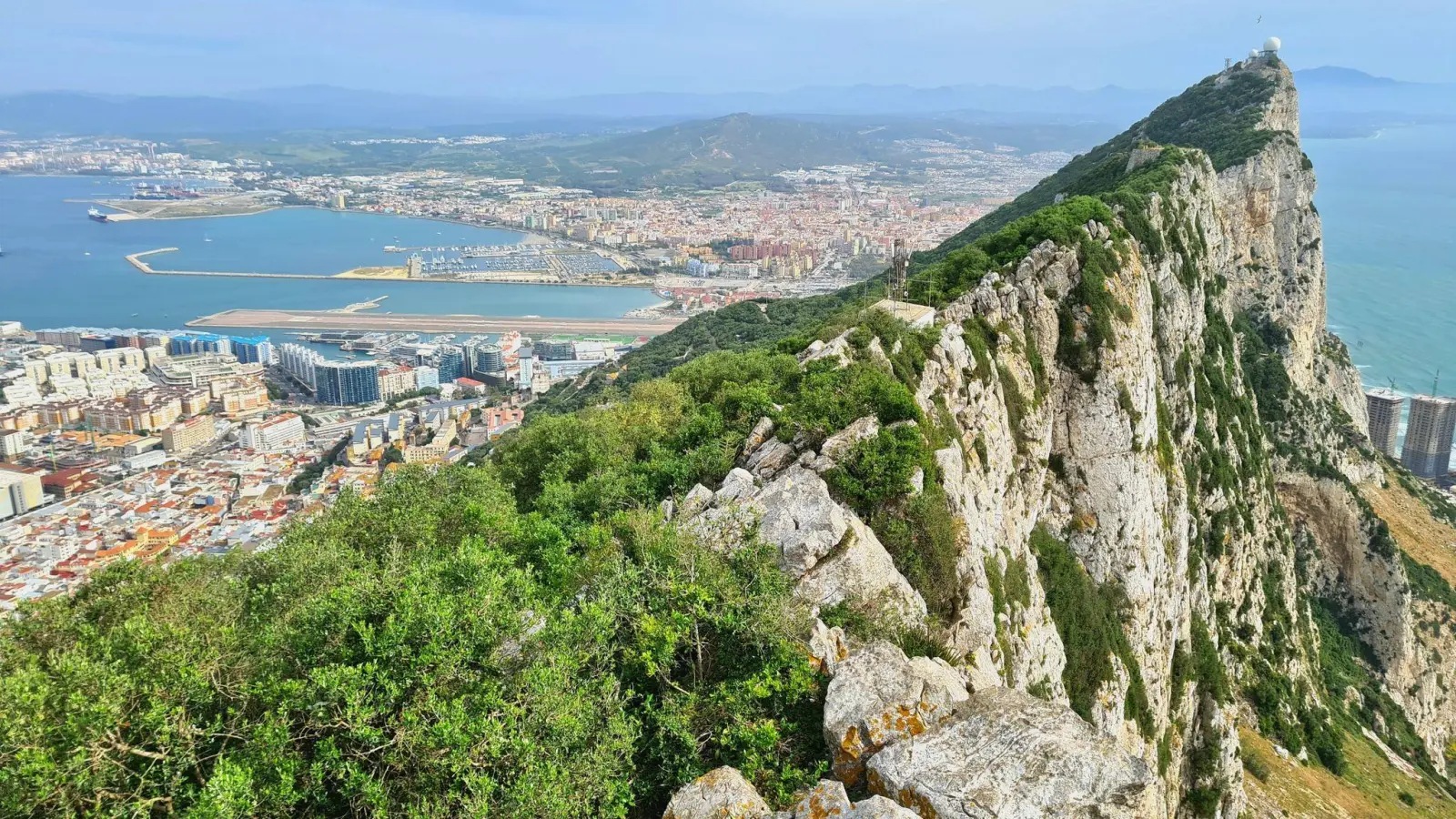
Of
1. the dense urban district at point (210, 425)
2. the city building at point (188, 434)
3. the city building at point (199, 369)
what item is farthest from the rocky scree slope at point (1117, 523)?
the city building at point (199, 369)

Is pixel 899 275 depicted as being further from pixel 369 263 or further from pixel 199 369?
pixel 369 263

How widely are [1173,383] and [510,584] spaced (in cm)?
2401

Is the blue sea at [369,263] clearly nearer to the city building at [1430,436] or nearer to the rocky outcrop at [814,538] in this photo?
the city building at [1430,436]

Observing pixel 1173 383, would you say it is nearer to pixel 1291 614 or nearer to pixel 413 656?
pixel 1291 614

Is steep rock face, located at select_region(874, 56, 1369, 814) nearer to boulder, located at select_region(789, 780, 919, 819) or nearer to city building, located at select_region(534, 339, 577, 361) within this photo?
boulder, located at select_region(789, 780, 919, 819)

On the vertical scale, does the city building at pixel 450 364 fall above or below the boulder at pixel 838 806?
below

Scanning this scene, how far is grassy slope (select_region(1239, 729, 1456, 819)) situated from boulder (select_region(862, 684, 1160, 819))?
20605mm

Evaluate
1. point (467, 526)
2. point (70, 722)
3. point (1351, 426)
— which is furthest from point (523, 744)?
point (1351, 426)

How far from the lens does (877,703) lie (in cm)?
723

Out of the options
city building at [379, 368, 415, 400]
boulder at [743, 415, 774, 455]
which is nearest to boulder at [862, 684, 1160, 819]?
boulder at [743, 415, 774, 455]

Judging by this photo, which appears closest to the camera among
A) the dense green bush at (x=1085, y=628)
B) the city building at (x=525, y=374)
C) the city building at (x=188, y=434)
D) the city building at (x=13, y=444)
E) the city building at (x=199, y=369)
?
the dense green bush at (x=1085, y=628)

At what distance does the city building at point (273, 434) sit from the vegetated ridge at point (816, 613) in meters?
39.6

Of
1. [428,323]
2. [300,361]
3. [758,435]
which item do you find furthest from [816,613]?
[428,323]

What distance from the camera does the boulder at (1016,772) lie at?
608 centimetres
